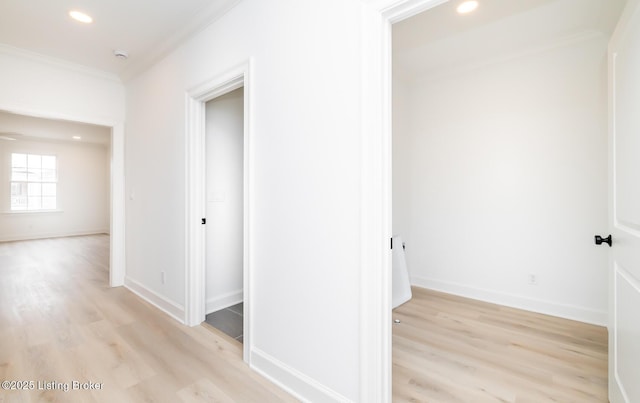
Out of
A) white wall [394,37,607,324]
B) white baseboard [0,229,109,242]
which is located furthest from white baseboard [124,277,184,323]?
white baseboard [0,229,109,242]

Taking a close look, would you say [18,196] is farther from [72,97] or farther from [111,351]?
[111,351]

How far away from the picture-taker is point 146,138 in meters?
3.31

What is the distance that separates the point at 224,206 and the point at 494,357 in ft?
9.18

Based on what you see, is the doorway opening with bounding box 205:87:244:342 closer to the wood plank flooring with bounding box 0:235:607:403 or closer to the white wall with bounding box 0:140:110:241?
the wood plank flooring with bounding box 0:235:607:403

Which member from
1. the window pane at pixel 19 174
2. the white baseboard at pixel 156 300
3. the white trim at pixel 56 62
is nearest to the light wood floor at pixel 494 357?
the white baseboard at pixel 156 300

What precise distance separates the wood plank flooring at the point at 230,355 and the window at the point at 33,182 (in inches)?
222

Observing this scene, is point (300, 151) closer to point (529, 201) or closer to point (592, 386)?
point (592, 386)

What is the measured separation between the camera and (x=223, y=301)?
3.18m

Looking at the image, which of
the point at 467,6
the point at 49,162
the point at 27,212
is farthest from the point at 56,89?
the point at 27,212

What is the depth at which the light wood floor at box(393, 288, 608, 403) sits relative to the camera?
69.9 inches

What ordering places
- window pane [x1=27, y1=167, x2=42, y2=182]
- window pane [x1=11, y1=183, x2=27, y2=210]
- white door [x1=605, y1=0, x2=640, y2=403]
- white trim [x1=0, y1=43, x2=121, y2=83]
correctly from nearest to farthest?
white door [x1=605, y1=0, x2=640, y2=403], white trim [x1=0, y1=43, x2=121, y2=83], window pane [x1=11, y1=183, x2=27, y2=210], window pane [x1=27, y1=167, x2=42, y2=182]

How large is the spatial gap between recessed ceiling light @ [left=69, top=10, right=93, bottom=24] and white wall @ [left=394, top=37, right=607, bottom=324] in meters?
3.24

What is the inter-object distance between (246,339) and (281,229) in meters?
0.87

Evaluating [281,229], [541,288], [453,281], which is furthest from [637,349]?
[453,281]
